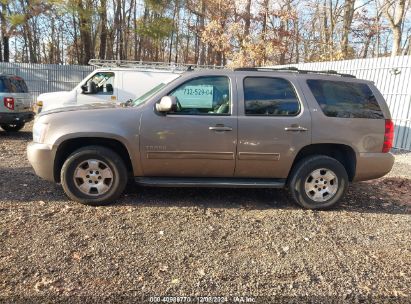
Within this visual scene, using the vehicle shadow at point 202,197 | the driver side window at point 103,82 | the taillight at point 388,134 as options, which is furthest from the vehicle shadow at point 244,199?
the driver side window at point 103,82

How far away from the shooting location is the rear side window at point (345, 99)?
4879mm

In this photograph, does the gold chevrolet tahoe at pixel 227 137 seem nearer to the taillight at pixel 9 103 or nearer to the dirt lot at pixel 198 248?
the dirt lot at pixel 198 248

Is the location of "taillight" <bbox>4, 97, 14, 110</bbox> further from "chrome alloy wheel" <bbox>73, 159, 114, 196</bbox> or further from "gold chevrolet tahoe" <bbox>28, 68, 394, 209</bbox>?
"chrome alloy wheel" <bbox>73, 159, 114, 196</bbox>

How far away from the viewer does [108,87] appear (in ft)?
35.5

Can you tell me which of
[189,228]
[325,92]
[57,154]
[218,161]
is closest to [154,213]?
[189,228]

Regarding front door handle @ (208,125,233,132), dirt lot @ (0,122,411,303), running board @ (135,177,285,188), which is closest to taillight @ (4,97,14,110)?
dirt lot @ (0,122,411,303)

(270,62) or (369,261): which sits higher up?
(270,62)

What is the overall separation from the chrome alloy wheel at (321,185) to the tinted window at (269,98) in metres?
0.92

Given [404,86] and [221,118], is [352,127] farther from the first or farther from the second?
[404,86]

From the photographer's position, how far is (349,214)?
4.93m

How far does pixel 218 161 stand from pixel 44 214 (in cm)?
223

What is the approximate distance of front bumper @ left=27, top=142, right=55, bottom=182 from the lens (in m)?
4.52

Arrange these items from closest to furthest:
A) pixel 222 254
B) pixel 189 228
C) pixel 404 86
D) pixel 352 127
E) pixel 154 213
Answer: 1. pixel 222 254
2. pixel 189 228
3. pixel 154 213
4. pixel 352 127
5. pixel 404 86

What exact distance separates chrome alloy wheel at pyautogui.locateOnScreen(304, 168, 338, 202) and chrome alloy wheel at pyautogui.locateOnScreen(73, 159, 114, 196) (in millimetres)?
2649
